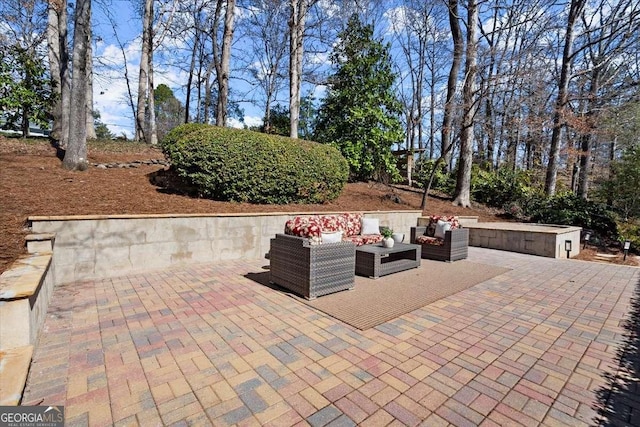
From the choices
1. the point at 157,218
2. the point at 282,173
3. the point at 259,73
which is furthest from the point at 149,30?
A: the point at 157,218

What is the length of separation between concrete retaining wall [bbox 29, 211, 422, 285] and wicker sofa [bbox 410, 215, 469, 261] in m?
3.02

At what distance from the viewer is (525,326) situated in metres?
3.12

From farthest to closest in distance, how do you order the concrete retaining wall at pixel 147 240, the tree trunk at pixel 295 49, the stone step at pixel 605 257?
the tree trunk at pixel 295 49 → the stone step at pixel 605 257 → the concrete retaining wall at pixel 147 240

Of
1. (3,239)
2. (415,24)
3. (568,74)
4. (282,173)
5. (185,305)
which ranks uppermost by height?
(415,24)

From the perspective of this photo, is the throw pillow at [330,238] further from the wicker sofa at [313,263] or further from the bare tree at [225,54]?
the bare tree at [225,54]

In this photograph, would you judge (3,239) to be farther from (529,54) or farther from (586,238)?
(529,54)

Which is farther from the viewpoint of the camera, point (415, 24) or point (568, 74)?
point (415, 24)

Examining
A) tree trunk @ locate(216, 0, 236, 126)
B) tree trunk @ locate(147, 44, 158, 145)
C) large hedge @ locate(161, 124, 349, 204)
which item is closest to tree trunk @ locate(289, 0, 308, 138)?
tree trunk @ locate(216, 0, 236, 126)

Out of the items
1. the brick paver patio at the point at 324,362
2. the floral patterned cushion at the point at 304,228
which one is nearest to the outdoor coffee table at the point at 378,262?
the floral patterned cushion at the point at 304,228

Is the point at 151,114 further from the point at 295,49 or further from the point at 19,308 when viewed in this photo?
the point at 19,308

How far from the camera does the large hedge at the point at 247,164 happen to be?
596 centimetres

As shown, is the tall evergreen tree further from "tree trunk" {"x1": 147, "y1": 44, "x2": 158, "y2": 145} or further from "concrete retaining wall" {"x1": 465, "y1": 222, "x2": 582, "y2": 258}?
"tree trunk" {"x1": 147, "y1": 44, "x2": 158, "y2": 145}

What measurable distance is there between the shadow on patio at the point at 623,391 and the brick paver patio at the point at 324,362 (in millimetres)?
10

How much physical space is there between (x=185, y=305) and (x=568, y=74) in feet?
49.2
